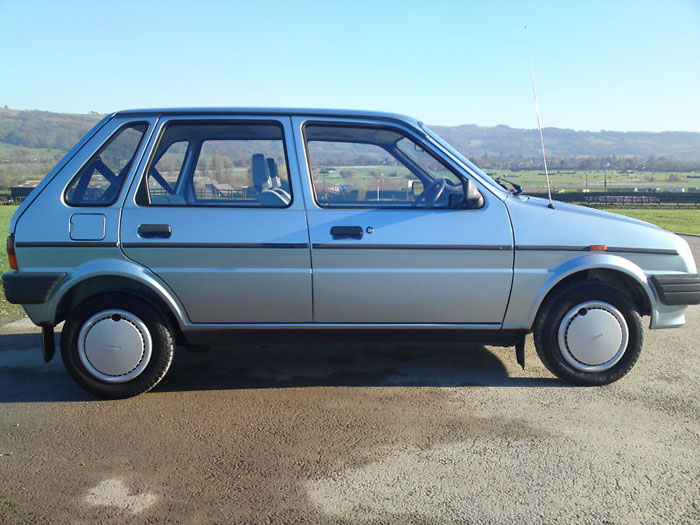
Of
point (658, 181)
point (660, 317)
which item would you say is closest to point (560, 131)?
point (658, 181)

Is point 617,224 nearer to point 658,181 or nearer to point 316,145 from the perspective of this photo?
point 316,145

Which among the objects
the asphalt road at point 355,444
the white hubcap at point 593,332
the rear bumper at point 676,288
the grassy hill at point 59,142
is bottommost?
the asphalt road at point 355,444

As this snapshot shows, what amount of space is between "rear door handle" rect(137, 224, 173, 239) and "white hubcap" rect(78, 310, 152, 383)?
1.90 feet

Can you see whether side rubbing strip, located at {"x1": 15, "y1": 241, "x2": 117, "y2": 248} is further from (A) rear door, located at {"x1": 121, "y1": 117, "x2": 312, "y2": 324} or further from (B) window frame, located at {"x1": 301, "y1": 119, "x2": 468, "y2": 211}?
(B) window frame, located at {"x1": 301, "y1": 119, "x2": 468, "y2": 211}

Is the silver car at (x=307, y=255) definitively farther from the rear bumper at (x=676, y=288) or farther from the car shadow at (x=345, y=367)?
the car shadow at (x=345, y=367)

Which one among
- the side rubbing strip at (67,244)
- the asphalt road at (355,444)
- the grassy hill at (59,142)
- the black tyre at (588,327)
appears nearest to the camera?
the asphalt road at (355,444)

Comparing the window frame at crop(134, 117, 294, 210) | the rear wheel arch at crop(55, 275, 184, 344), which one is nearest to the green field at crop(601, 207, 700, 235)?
the window frame at crop(134, 117, 294, 210)

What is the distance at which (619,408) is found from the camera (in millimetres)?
3635

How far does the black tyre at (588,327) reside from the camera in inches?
152

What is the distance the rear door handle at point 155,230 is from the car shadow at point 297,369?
Answer: 1.17m

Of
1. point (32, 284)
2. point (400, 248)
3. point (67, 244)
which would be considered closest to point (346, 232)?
point (400, 248)

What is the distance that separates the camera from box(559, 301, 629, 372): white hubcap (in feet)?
12.7

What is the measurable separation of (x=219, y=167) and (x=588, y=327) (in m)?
2.94

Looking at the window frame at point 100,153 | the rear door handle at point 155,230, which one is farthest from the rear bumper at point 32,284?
the rear door handle at point 155,230
